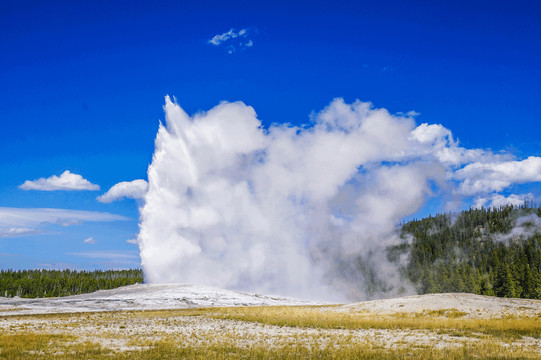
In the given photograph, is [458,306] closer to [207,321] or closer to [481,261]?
[207,321]

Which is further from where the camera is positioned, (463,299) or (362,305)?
(362,305)

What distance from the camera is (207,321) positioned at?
40812 millimetres

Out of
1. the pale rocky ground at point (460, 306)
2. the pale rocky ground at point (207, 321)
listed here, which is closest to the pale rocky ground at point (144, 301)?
the pale rocky ground at point (207, 321)

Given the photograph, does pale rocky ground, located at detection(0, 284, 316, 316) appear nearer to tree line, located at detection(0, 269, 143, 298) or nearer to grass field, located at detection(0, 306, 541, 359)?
grass field, located at detection(0, 306, 541, 359)

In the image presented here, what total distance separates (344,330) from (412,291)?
121097 mm

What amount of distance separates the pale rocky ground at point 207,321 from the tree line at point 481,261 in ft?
137

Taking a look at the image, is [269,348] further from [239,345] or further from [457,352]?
[457,352]

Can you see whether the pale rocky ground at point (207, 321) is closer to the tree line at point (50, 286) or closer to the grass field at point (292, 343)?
the grass field at point (292, 343)

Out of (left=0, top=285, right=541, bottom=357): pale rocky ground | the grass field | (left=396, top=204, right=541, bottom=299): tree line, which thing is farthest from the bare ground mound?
(left=396, top=204, right=541, bottom=299): tree line

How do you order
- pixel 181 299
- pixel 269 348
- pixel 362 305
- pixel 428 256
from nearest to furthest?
pixel 269 348 → pixel 362 305 → pixel 181 299 → pixel 428 256

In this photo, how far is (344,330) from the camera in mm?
32250

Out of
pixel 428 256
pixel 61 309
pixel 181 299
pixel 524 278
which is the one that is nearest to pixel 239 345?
pixel 61 309

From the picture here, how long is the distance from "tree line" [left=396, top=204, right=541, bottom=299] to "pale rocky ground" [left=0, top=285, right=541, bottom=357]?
137 feet

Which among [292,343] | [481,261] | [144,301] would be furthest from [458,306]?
[481,261]
